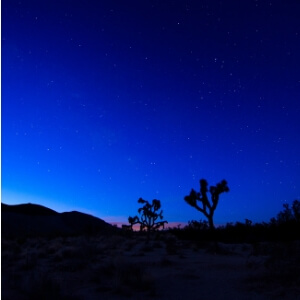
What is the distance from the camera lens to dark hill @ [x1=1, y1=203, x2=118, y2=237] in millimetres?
64938

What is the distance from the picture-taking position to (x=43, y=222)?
266 ft

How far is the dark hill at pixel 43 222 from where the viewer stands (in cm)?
6494

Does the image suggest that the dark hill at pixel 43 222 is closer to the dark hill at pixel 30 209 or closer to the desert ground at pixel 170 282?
the dark hill at pixel 30 209

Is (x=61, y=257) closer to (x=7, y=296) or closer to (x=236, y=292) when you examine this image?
(x=7, y=296)

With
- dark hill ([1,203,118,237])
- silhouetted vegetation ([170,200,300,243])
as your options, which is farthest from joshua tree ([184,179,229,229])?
dark hill ([1,203,118,237])

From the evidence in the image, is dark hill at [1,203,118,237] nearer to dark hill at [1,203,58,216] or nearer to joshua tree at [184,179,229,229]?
dark hill at [1,203,58,216]

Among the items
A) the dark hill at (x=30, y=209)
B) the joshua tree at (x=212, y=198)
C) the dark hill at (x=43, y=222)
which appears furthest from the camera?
the dark hill at (x=30, y=209)

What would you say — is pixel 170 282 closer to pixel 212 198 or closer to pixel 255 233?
pixel 212 198

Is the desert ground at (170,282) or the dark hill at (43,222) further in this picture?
the dark hill at (43,222)

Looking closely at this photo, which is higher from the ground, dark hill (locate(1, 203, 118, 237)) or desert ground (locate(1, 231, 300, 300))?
dark hill (locate(1, 203, 118, 237))

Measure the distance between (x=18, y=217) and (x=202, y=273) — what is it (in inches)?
2918

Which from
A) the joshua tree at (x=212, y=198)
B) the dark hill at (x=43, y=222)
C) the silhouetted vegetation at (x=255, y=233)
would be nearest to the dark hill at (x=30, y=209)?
the dark hill at (x=43, y=222)

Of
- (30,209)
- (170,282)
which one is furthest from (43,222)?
(170,282)

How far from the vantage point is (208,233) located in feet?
91.1
